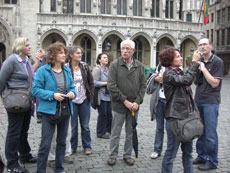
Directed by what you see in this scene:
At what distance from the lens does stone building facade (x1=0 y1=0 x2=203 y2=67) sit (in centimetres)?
2359

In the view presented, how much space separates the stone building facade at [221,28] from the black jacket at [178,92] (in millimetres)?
37776

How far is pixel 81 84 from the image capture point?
5328mm

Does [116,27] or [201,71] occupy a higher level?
[116,27]

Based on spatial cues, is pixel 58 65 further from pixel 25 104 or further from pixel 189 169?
pixel 189 169

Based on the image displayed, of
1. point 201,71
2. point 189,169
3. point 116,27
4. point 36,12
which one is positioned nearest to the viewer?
point 189,169

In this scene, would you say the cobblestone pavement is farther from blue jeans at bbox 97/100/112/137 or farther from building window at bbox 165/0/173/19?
building window at bbox 165/0/173/19

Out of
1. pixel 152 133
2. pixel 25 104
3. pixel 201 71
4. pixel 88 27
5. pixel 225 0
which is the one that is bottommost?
pixel 152 133

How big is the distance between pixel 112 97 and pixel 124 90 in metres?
0.24

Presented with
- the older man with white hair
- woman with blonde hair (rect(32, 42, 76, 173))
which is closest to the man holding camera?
the older man with white hair

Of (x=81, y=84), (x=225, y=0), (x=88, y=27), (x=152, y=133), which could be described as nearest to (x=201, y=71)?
(x=81, y=84)

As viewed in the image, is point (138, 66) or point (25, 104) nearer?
point (25, 104)

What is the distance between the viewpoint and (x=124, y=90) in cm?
479

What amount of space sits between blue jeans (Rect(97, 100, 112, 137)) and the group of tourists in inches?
49.7

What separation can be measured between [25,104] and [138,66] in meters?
1.99
